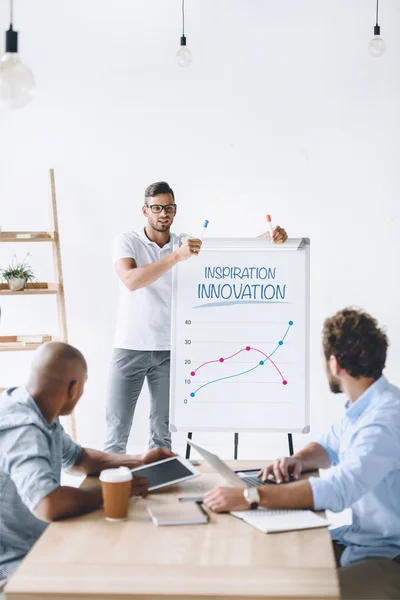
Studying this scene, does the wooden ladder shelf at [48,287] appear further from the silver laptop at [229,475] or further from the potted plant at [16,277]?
the silver laptop at [229,475]

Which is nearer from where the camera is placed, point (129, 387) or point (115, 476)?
point (115, 476)

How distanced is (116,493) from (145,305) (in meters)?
1.81

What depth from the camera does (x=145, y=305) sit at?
3.37 m

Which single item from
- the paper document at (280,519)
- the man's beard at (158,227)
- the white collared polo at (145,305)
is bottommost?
the paper document at (280,519)

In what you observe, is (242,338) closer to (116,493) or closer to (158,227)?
(158,227)

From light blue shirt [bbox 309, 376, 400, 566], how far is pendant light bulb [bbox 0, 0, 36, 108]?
45.7 inches

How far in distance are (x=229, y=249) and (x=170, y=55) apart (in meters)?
1.79

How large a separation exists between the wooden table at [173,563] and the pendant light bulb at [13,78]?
105 cm

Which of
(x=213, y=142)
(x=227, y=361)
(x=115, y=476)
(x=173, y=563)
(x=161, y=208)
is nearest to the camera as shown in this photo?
(x=173, y=563)

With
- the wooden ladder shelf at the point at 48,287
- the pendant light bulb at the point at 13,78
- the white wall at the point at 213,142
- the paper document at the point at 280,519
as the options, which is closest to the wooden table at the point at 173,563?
the paper document at the point at 280,519

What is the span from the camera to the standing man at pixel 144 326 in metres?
3.34

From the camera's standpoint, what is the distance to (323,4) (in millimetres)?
4309

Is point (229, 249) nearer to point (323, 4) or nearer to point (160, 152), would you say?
point (160, 152)

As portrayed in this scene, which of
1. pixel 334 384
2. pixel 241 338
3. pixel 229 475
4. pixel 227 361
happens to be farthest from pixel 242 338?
pixel 229 475
